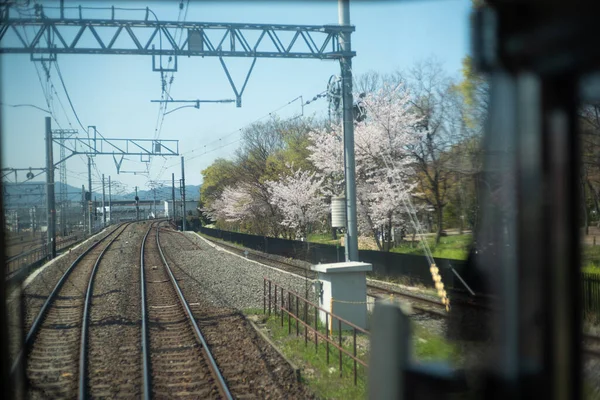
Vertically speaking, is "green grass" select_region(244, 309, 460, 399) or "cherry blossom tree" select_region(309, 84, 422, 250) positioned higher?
"cherry blossom tree" select_region(309, 84, 422, 250)

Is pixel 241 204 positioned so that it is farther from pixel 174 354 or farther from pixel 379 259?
pixel 174 354

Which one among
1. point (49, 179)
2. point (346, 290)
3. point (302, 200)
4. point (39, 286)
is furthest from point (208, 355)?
point (302, 200)

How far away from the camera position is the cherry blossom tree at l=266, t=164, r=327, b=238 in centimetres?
2798

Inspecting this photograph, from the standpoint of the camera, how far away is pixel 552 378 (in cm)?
138

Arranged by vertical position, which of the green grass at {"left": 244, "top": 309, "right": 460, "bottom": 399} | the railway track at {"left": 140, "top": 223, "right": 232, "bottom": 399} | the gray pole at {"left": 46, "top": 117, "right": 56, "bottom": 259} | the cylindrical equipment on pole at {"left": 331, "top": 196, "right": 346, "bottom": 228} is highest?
the gray pole at {"left": 46, "top": 117, "right": 56, "bottom": 259}

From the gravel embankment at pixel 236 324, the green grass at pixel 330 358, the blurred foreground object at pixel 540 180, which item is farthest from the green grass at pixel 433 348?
the gravel embankment at pixel 236 324

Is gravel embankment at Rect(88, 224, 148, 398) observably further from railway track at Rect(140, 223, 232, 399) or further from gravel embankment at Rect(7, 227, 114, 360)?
gravel embankment at Rect(7, 227, 114, 360)

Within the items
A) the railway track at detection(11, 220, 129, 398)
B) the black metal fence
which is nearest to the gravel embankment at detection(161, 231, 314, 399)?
the railway track at detection(11, 220, 129, 398)

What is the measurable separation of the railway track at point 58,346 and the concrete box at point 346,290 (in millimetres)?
3974

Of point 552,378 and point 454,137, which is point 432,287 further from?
point 552,378

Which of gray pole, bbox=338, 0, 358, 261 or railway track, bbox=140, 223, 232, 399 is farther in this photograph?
gray pole, bbox=338, 0, 358, 261

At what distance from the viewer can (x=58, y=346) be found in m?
9.19

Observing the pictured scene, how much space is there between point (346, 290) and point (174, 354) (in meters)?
3.00

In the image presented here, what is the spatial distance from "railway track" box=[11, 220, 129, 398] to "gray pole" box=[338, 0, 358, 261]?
5.25 m
